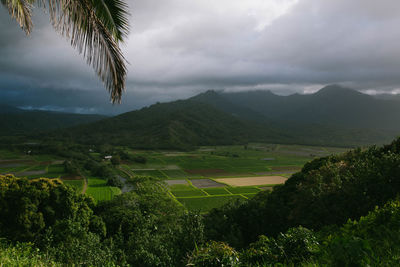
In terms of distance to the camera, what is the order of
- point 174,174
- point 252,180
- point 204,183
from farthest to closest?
point 174,174 → point 252,180 → point 204,183

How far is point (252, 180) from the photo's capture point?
2436 inches

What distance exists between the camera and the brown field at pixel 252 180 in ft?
190

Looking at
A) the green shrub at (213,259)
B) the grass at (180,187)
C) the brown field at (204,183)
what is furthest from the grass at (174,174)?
the green shrub at (213,259)

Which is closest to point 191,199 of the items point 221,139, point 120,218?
point 120,218

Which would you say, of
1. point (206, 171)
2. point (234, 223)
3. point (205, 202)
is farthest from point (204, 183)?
point (234, 223)

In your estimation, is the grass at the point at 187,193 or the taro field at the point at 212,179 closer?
the taro field at the point at 212,179

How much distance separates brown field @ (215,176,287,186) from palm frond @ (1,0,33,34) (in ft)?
180

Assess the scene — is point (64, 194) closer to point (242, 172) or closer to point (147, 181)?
point (147, 181)

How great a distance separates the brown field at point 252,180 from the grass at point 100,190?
88.5 feet

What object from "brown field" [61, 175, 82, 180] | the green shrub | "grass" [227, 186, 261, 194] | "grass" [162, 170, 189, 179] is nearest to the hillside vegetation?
→ the green shrub

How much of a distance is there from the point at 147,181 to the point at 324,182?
72.9 feet

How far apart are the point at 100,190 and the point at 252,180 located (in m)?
36.8

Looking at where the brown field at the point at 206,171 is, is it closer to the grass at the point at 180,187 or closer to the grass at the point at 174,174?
the grass at the point at 174,174

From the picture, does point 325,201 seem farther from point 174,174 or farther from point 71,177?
point 71,177
